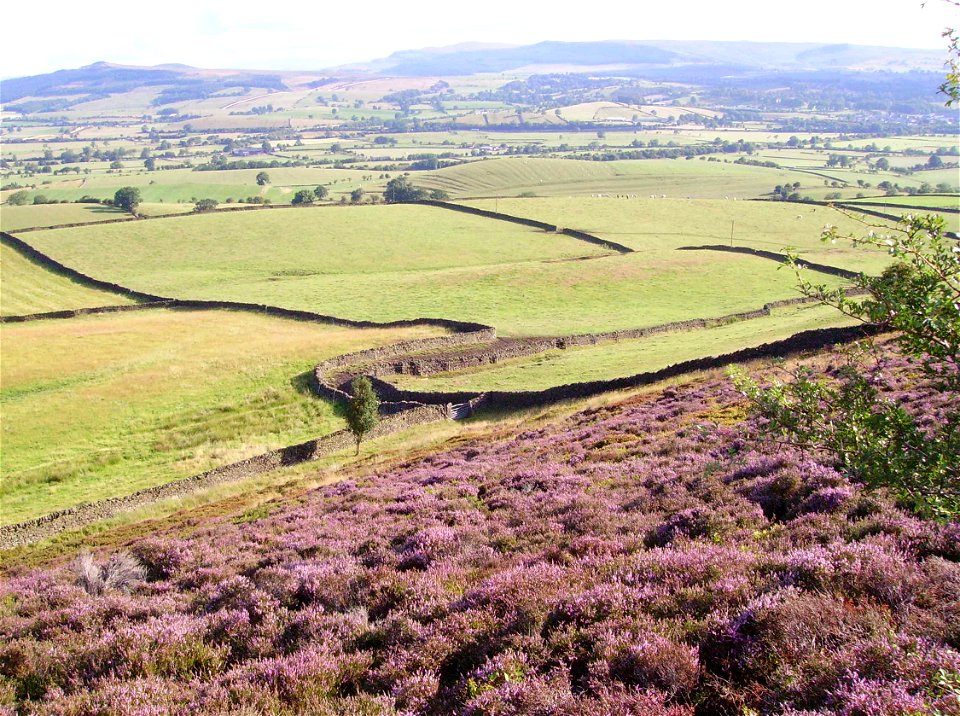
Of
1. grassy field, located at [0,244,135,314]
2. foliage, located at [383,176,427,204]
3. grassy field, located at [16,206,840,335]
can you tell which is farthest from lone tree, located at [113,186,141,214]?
foliage, located at [383,176,427,204]

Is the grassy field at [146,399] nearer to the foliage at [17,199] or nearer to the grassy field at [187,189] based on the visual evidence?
the foliage at [17,199]

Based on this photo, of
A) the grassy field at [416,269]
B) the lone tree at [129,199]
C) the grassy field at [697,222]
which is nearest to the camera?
the grassy field at [416,269]

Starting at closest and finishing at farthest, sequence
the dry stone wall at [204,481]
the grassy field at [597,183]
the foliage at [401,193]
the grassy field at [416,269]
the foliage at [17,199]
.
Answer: the dry stone wall at [204,481] → the grassy field at [416,269] → the foliage at [17,199] → the foliage at [401,193] → the grassy field at [597,183]

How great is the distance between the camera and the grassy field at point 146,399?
115 feet

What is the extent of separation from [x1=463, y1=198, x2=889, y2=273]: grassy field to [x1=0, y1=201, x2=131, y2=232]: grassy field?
208 feet

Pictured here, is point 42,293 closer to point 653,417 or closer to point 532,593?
point 653,417

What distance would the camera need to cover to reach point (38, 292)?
265 ft

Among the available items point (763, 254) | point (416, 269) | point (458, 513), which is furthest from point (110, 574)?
point (763, 254)

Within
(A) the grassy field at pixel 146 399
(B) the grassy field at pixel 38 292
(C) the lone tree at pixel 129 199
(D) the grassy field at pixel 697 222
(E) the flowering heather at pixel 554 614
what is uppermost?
(C) the lone tree at pixel 129 199

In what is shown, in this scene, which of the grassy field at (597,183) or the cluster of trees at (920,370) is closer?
the cluster of trees at (920,370)

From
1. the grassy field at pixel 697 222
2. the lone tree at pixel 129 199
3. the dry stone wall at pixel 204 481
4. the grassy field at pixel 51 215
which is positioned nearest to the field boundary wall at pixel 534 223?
the grassy field at pixel 697 222

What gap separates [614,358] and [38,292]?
215ft

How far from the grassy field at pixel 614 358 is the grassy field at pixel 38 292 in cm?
4457

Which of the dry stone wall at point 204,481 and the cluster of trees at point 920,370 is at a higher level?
the cluster of trees at point 920,370
